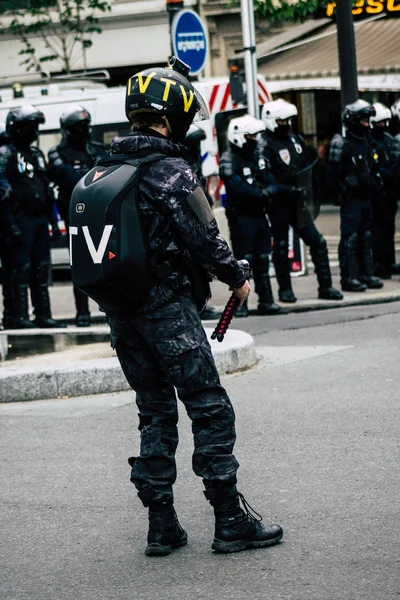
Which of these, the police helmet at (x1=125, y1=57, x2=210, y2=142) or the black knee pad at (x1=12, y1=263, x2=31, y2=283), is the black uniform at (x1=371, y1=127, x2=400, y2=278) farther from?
the police helmet at (x1=125, y1=57, x2=210, y2=142)

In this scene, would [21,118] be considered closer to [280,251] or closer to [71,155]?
[71,155]

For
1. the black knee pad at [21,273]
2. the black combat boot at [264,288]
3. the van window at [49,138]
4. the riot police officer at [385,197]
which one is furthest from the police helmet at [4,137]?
the van window at [49,138]

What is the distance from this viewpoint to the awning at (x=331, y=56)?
64.8 feet

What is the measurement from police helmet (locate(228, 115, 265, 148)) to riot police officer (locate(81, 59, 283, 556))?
7.20 meters

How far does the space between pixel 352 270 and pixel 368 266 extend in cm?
21

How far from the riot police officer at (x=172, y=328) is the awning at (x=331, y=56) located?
15280 millimetres

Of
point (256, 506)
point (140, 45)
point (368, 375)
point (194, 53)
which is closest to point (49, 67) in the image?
point (140, 45)

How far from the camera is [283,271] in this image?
508 inches

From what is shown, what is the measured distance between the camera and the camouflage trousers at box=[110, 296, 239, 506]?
4723 mm

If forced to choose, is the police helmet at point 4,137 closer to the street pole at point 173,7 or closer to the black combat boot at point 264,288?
the black combat boot at point 264,288

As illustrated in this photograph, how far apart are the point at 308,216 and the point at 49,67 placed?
60.7ft

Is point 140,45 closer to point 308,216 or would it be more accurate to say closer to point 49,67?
point 49,67

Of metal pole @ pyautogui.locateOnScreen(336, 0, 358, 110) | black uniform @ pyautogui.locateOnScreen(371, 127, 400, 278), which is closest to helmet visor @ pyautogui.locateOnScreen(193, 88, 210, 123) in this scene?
black uniform @ pyautogui.locateOnScreen(371, 127, 400, 278)

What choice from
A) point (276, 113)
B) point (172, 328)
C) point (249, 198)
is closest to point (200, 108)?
point (172, 328)
